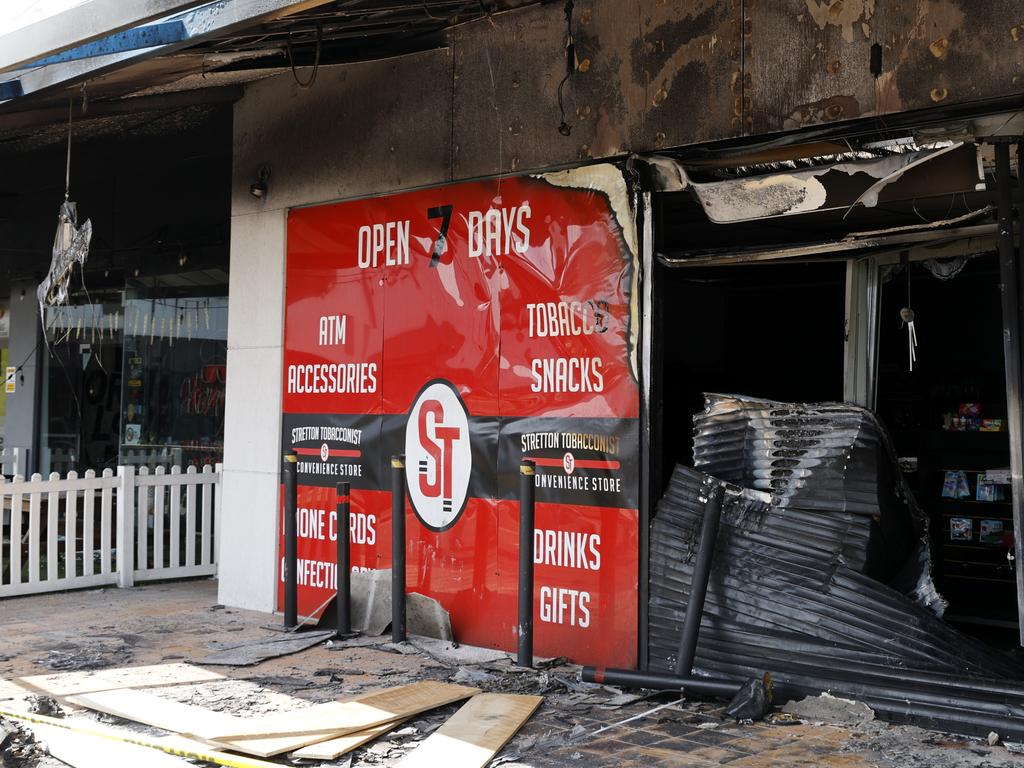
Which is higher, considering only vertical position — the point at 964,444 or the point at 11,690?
the point at 964,444

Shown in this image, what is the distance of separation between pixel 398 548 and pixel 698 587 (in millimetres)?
2273

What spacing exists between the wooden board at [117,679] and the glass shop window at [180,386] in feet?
18.3

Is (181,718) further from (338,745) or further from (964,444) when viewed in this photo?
(964,444)

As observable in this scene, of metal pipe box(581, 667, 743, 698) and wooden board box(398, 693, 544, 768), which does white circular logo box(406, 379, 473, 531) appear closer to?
metal pipe box(581, 667, 743, 698)

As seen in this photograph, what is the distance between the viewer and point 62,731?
5.41m

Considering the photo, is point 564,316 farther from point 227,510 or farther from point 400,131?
point 227,510

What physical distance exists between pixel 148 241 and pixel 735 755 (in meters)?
9.95

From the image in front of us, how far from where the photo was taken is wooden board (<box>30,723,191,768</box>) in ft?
16.2

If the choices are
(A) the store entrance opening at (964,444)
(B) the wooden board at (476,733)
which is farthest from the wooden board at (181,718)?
(A) the store entrance opening at (964,444)

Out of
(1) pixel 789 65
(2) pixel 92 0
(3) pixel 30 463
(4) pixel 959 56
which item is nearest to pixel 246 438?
(2) pixel 92 0

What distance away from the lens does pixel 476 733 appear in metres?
5.33

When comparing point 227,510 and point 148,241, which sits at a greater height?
point 148,241

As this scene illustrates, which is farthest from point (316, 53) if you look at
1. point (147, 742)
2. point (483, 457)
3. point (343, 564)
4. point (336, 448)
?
point (147, 742)

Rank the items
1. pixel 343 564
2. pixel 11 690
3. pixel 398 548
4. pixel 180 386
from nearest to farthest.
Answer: pixel 11 690
pixel 398 548
pixel 343 564
pixel 180 386
